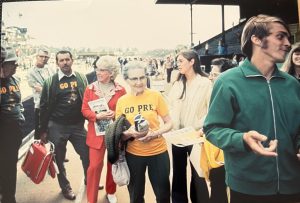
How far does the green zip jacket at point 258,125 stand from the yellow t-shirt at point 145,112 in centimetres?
38

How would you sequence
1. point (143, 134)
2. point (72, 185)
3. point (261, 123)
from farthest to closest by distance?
1. point (72, 185)
2. point (143, 134)
3. point (261, 123)

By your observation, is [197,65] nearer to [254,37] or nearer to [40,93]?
[254,37]

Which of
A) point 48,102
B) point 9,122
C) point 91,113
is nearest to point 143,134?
point 91,113

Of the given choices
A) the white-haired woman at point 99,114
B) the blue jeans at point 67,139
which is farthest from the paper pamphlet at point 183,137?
the blue jeans at point 67,139

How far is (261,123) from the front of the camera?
197 centimetres

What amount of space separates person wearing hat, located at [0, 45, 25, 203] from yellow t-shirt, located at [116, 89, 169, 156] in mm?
805

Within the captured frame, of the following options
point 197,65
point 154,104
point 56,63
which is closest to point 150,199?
point 154,104

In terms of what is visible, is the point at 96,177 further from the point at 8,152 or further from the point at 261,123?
the point at 261,123

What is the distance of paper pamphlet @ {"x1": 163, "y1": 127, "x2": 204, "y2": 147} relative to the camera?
218 centimetres

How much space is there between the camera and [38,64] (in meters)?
2.28

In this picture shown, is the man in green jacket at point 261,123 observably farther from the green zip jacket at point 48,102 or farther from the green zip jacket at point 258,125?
the green zip jacket at point 48,102

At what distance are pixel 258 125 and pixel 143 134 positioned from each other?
78cm

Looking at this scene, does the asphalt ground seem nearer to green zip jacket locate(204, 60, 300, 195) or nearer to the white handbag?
the white handbag

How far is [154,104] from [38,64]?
928 mm
